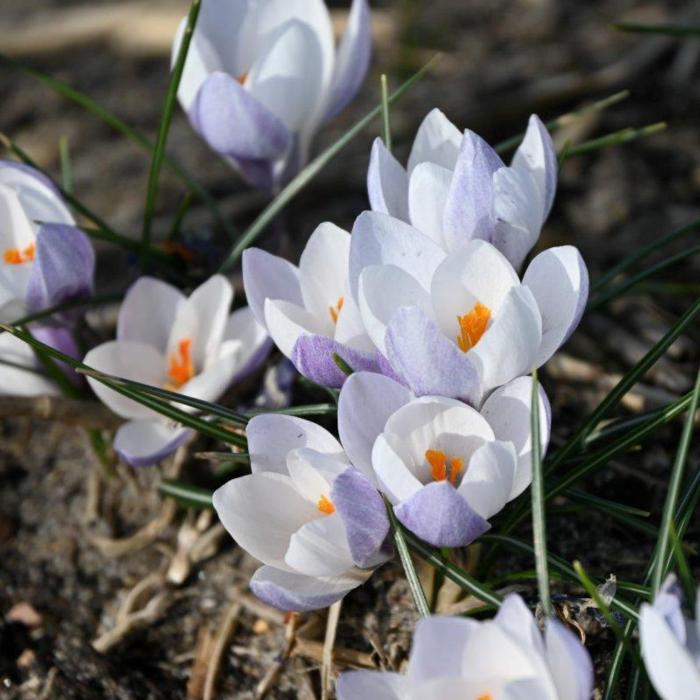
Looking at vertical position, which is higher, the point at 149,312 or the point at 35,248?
the point at 35,248

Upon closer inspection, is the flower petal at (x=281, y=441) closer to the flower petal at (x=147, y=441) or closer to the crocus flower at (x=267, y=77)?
the flower petal at (x=147, y=441)

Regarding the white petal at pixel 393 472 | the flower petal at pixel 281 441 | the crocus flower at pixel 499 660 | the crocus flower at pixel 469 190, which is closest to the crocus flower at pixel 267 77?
the crocus flower at pixel 469 190

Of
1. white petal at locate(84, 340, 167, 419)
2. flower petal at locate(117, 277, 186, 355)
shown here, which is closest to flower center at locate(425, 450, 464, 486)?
white petal at locate(84, 340, 167, 419)

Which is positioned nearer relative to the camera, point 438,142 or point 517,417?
point 517,417

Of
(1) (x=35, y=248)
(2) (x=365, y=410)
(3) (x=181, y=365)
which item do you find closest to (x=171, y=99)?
(1) (x=35, y=248)

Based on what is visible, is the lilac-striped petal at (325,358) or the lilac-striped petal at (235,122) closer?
the lilac-striped petal at (325,358)

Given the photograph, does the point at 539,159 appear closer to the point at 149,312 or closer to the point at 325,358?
the point at 325,358

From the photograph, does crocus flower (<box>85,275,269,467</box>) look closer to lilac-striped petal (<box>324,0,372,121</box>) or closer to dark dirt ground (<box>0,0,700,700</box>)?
dark dirt ground (<box>0,0,700,700</box>)
